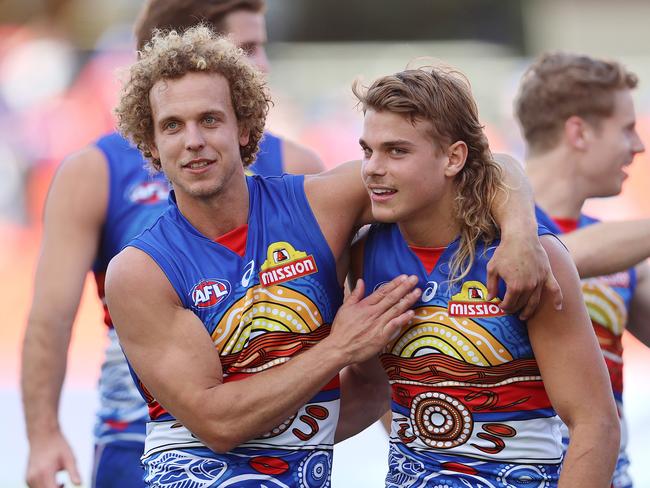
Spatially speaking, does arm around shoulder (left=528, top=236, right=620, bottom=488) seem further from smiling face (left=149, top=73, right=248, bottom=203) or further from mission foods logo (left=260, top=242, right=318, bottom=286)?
smiling face (left=149, top=73, right=248, bottom=203)

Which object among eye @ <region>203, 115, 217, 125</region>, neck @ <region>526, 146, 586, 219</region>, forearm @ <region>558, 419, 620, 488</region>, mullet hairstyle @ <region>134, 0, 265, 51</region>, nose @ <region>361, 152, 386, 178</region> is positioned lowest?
forearm @ <region>558, 419, 620, 488</region>

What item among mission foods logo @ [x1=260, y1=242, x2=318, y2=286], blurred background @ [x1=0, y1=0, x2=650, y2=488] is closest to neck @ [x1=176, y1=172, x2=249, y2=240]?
mission foods logo @ [x1=260, y1=242, x2=318, y2=286]

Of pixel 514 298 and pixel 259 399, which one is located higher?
pixel 514 298

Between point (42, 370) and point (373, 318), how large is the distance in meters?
1.46

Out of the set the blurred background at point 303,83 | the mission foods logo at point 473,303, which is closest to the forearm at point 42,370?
the mission foods logo at point 473,303

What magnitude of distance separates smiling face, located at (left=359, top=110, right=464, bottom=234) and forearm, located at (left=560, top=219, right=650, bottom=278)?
2.49ft

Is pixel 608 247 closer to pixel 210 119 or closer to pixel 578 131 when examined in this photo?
pixel 578 131

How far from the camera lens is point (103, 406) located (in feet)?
13.8

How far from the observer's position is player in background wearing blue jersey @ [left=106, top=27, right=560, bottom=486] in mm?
2938

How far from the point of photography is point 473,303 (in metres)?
2.98

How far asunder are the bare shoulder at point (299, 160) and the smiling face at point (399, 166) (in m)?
1.08

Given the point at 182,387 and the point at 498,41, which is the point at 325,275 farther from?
the point at 498,41

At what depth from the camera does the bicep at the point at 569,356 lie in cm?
289

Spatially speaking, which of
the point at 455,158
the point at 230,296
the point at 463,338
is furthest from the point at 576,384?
the point at 230,296
